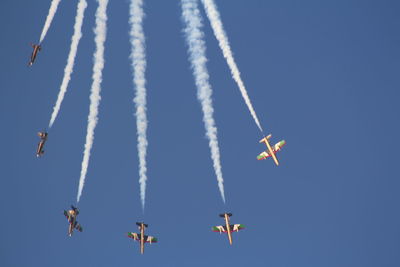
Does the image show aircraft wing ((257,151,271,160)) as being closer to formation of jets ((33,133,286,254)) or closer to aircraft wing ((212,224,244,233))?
formation of jets ((33,133,286,254))

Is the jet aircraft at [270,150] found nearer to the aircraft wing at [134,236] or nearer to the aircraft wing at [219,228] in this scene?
the aircraft wing at [219,228]

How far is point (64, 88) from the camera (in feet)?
78.4

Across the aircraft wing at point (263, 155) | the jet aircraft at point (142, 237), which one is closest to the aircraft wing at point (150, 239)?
the jet aircraft at point (142, 237)

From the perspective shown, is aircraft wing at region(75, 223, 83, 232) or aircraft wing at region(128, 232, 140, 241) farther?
aircraft wing at region(75, 223, 83, 232)

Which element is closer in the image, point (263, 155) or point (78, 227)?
point (263, 155)

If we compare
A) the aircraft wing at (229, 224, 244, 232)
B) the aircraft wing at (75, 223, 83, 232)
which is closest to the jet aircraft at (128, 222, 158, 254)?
the aircraft wing at (75, 223, 83, 232)

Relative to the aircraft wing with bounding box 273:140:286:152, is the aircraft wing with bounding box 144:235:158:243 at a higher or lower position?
lower

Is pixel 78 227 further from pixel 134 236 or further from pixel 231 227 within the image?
pixel 231 227

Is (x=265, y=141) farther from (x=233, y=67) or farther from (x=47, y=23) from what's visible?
(x=47, y=23)

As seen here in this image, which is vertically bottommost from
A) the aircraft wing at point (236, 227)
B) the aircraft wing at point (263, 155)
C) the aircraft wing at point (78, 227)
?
the aircraft wing at point (236, 227)

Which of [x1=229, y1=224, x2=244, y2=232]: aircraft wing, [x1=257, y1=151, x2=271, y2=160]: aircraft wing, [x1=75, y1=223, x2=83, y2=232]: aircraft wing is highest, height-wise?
[x1=257, y1=151, x2=271, y2=160]: aircraft wing

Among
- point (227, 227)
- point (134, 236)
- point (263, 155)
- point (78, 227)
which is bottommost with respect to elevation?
point (227, 227)

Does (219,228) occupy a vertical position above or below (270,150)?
below

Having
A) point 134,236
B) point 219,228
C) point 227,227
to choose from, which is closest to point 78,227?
point 134,236
